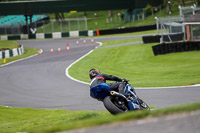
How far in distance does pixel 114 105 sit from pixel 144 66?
1587cm

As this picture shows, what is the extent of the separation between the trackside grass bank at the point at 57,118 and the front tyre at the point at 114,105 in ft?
0.73

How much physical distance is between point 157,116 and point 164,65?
19.5m

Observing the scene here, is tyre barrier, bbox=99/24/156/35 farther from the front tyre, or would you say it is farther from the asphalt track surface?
the front tyre

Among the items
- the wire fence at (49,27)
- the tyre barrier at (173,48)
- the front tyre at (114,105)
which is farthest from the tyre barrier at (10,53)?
the front tyre at (114,105)

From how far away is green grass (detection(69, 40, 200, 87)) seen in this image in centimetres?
2020

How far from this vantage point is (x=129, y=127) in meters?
5.91

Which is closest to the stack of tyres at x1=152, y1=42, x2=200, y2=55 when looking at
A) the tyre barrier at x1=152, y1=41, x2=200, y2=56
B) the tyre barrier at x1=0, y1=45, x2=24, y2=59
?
the tyre barrier at x1=152, y1=41, x2=200, y2=56

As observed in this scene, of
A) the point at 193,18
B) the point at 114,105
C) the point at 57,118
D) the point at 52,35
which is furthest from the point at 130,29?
the point at 114,105

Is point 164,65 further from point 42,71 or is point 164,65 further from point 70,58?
point 70,58

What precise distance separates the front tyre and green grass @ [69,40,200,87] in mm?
7900

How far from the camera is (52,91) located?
20.1 metres

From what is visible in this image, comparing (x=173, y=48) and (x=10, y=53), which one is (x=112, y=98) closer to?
(x=173, y=48)

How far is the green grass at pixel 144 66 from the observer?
20203mm

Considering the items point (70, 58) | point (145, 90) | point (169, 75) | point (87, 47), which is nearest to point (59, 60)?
point (70, 58)
